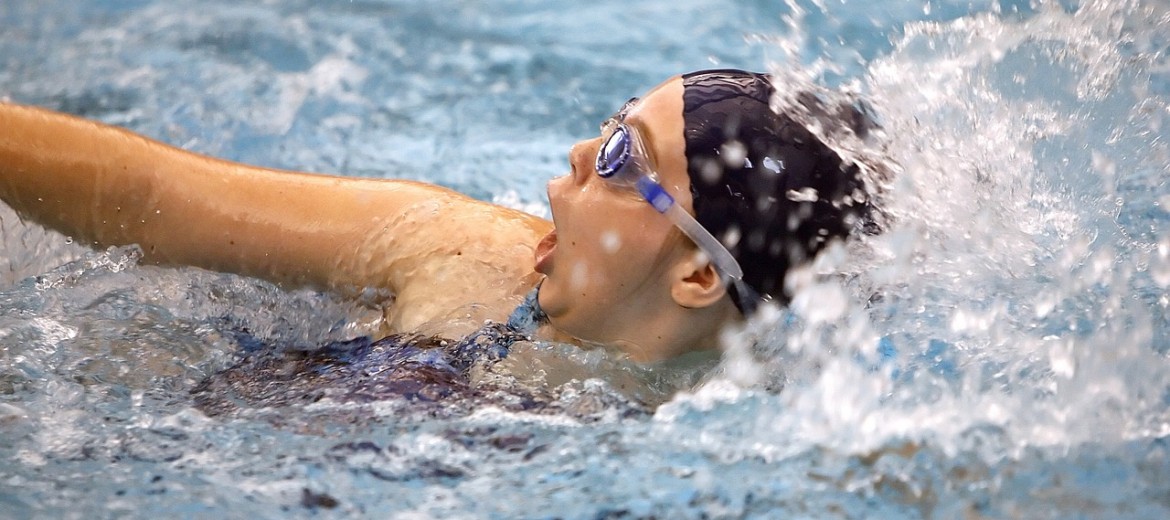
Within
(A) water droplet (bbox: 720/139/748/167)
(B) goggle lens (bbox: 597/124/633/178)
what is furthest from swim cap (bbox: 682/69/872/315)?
(B) goggle lens (bbox: 597/124/633/178)

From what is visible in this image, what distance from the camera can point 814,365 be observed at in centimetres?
233

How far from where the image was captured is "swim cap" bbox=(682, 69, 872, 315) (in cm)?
203

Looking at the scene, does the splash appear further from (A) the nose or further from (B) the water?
(A) the nose

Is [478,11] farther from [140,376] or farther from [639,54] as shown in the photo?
[140,376]

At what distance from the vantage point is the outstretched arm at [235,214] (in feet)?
7.99

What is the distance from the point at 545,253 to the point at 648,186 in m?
0.29

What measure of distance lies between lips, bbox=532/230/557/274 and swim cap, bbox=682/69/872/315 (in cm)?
33

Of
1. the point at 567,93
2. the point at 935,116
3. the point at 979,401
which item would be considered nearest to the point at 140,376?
the point at 979,401

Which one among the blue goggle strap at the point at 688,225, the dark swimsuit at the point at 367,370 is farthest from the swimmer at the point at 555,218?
the dark swimsuit at the point at 367,370

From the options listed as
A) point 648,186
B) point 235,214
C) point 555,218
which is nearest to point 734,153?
point 648,186

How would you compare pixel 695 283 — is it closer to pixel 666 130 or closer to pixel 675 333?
pixel 675 333

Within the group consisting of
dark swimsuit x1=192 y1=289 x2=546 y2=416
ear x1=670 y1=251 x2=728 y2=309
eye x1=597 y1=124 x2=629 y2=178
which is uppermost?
eye x1=597 y1=124 x2=629 y2=178

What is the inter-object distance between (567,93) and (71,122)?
7.84 ft

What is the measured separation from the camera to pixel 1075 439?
196 centimetres
